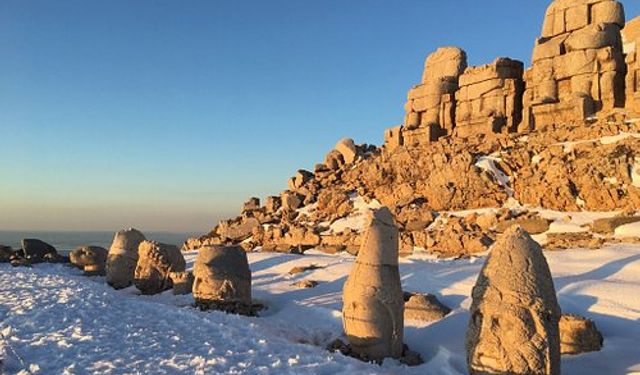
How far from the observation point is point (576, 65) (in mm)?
23531

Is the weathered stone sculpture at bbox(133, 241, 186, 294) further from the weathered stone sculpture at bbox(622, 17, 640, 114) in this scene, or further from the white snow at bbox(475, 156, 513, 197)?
the weathered stone sculpture at bbox(622, 17, 640, 114)

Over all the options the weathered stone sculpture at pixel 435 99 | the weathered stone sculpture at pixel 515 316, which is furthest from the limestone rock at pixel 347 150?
the weathered stone sculpture at pixel 515 316

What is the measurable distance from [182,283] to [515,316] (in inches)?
374

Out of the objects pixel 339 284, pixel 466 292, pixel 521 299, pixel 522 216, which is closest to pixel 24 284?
pixel 339 284

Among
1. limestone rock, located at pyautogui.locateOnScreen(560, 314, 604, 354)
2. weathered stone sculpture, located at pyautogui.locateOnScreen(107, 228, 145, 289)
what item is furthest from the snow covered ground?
weathered stone sculpture, located at pyautogui.locateOnScreen(107, 228, 145, 289)

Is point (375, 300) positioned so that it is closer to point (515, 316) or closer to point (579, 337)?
point (515, 316)

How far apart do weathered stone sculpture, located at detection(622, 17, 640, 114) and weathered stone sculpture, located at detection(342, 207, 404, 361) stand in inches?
715

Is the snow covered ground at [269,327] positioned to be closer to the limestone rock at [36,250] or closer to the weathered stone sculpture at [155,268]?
the weathered stone sculpture at [155,268]

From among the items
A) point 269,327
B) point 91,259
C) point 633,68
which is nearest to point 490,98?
point 633,68

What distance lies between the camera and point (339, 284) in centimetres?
1349

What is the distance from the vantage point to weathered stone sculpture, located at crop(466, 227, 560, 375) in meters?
5.96

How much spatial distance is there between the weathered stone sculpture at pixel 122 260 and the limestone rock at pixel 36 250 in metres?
8.30

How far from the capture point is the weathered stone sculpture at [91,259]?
19.1m

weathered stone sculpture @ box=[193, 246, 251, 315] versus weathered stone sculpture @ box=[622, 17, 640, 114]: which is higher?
weathered stone sculpture @ box=[622, 17, 640, 114]
